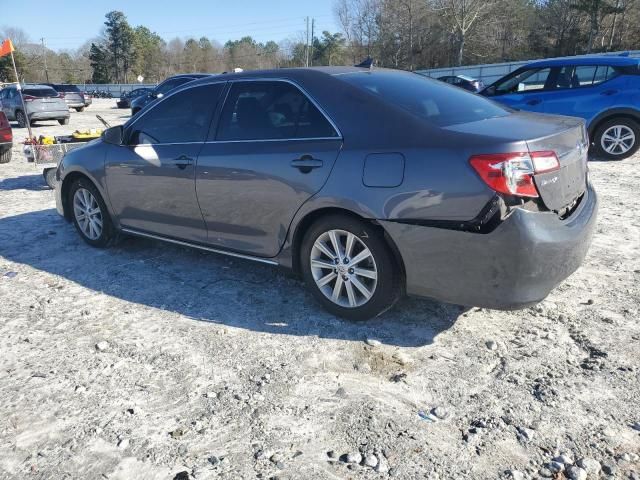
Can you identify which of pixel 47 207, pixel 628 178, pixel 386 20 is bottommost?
pixel 47 207

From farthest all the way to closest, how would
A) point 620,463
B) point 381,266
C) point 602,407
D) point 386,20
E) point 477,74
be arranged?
point 386,20, point 477,74, point 381,266, point 602,407, point 620,463

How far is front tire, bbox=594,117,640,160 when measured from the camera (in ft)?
28.4

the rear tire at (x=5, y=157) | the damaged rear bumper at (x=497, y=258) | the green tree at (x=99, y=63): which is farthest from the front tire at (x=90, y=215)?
the green tree at (x=99, y=63)

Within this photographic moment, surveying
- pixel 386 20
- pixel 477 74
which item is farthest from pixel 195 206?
pixel 386 20

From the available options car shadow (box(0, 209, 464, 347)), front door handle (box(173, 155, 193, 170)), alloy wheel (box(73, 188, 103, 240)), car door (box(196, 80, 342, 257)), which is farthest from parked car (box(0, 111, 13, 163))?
car door (box(196, 80, 342, 257))

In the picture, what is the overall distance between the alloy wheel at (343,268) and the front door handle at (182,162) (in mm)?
1323

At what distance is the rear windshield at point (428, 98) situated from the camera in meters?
3.35

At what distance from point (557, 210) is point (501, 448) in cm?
141

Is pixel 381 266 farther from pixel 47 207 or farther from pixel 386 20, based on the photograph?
pixel 386 20

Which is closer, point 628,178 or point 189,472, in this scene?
point 189,472

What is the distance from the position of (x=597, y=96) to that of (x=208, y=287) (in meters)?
7.53

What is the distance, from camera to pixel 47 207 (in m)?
7.16

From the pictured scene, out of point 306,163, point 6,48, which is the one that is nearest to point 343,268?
point 306,163

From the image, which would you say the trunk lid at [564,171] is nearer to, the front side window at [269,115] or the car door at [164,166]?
the front side window at [269,115]
